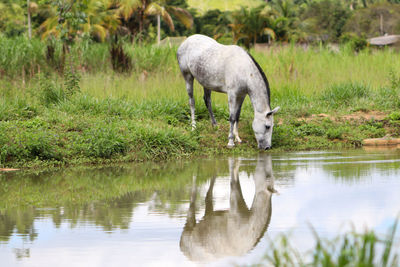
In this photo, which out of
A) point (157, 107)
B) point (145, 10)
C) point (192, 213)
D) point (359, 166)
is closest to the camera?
point (192, 213)

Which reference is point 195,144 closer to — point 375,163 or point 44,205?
point 375,163

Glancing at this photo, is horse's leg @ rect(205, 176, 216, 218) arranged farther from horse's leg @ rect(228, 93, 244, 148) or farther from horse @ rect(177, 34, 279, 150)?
horse's leg @ rect(228, 93, 244, 148)

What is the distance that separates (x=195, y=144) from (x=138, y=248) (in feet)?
20.6

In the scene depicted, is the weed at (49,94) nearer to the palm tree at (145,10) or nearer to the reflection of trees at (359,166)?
the reflection of trees at (359,166)

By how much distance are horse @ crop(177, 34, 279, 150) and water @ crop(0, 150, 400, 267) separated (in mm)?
1400

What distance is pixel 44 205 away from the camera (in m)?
6.76

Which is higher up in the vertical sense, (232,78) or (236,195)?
(232,78)

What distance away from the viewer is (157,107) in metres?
13.6

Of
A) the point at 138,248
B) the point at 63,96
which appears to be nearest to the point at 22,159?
the point at 63,96

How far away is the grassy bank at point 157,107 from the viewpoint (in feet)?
34.3

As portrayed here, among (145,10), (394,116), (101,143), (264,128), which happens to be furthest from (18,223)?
(145,10)

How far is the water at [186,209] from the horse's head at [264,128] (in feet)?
4.11

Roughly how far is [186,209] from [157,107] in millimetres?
7321

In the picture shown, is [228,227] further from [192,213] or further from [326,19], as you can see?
[326,19]
